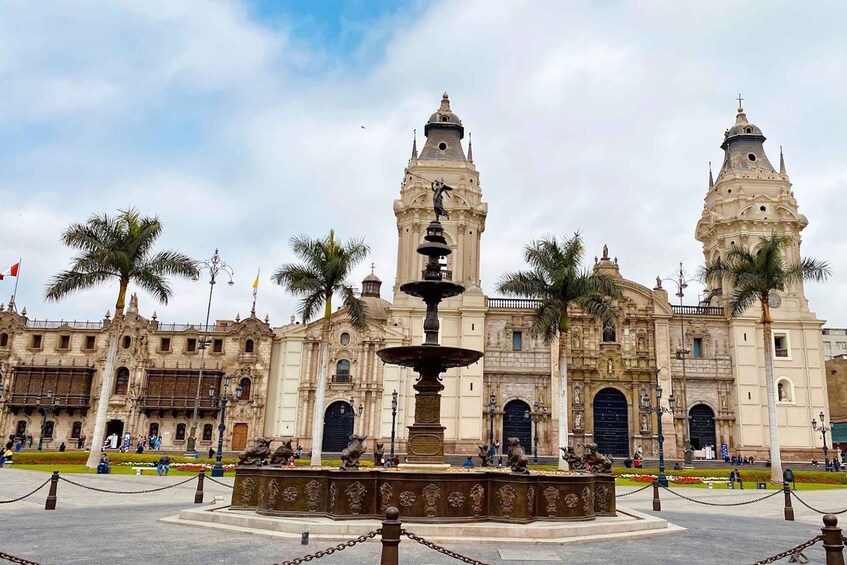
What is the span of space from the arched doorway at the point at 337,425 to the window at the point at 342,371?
5.52 ft

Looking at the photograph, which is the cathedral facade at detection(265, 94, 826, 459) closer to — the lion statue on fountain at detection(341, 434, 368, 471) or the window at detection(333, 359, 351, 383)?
the window at detection(333, 359, 351, 383)

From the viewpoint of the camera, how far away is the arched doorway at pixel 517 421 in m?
48.7

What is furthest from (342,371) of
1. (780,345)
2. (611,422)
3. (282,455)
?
(282,455)

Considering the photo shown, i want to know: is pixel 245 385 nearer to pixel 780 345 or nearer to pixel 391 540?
pixel 780 345

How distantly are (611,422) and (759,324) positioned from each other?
1355 cm

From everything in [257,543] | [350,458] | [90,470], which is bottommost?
[90,470]

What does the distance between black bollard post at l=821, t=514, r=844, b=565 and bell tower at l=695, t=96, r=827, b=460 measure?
147ft

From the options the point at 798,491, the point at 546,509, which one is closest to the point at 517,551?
the point at 546,509

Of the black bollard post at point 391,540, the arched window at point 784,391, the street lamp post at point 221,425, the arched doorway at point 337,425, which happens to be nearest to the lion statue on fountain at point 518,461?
the black bollard post at point 391,540

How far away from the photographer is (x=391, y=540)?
700 cm

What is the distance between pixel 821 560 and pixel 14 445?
53609 millimetres

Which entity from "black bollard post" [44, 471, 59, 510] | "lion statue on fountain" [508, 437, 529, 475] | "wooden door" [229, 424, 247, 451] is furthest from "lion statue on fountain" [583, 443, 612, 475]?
"wooden door" [229, 424, 247, 451]

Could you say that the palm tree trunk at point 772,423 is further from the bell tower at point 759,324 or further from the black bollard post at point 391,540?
the black bollard post at point 391,540

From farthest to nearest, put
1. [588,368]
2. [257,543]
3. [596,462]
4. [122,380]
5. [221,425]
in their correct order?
1. [122,380]
2. [588,368]
3. [221,425]
4. [596,462]
5. [257,543]
